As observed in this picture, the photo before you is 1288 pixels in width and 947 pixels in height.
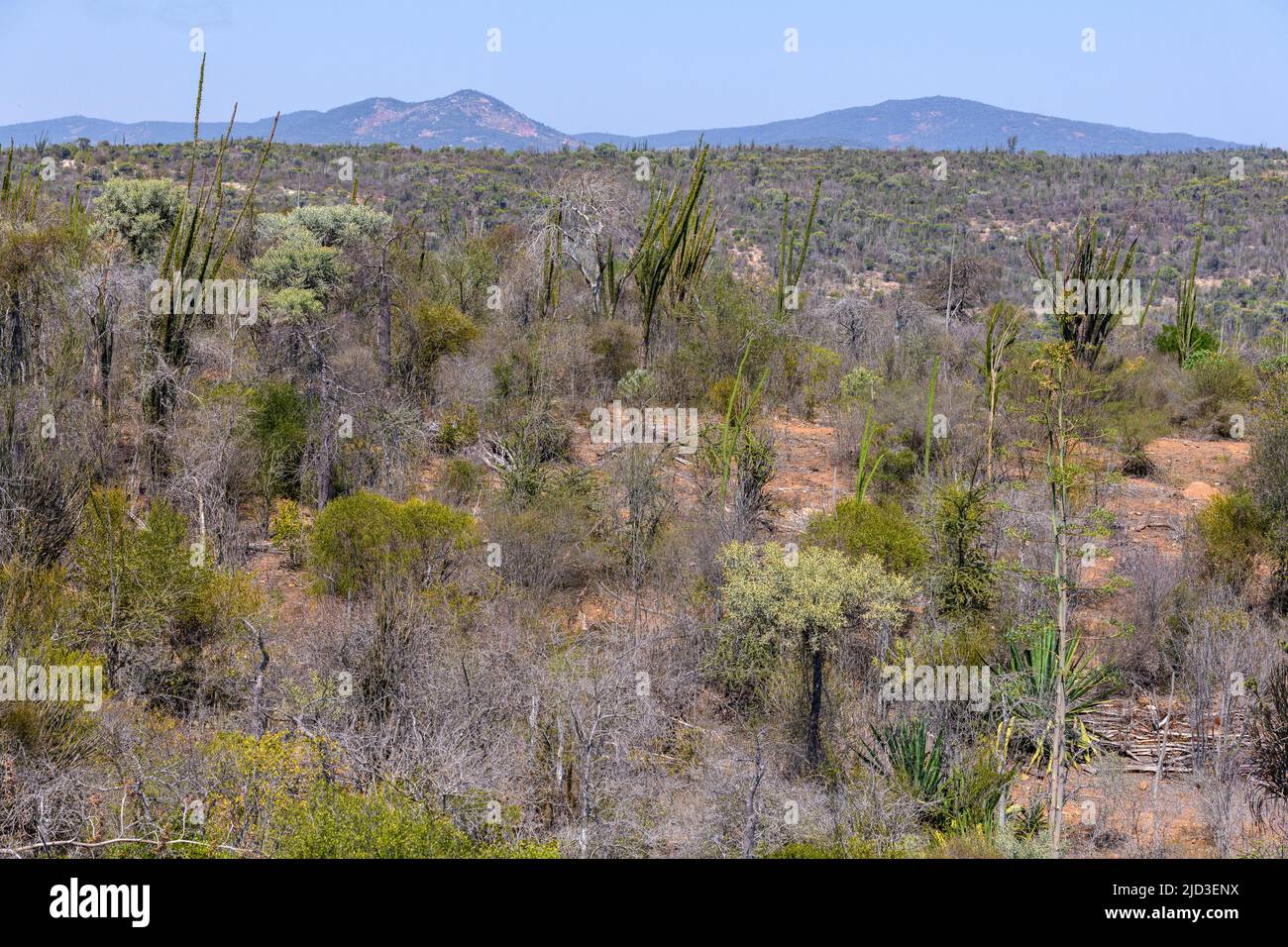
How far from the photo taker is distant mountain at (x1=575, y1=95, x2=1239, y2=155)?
405 ft

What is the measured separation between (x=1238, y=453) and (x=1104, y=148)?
11310 cm

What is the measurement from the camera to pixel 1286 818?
6.87 meters

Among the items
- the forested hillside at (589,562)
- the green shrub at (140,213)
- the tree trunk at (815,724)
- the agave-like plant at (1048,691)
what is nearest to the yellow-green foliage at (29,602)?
the forested hillside at (589,562)

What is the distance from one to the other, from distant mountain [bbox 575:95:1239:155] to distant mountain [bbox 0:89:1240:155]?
0.14 m

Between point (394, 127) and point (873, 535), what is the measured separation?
97649 millimetres

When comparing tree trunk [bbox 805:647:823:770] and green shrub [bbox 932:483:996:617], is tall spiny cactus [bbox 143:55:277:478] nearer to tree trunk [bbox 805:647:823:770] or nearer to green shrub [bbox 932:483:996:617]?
tree trunk [bbox 805:647:823:770]

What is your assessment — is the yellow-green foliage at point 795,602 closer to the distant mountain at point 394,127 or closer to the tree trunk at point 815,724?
the tree trunk at point 815,724

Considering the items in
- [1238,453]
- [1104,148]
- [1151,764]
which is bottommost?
[1151,764]

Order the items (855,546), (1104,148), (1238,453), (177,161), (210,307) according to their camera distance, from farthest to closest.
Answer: (1104,148)
(177,161)
(1238,453)
(210,307)
(855,546)

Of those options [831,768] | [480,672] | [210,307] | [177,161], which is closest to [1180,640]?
[831,768]

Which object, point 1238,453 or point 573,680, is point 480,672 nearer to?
point 573,680

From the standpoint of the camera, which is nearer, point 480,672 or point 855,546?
point 480,672

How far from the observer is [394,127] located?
98562mm

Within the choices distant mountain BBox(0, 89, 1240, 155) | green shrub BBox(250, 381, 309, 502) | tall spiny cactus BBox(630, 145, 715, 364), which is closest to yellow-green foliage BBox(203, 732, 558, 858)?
green shrub BBox(250, 381, 309, 502)
